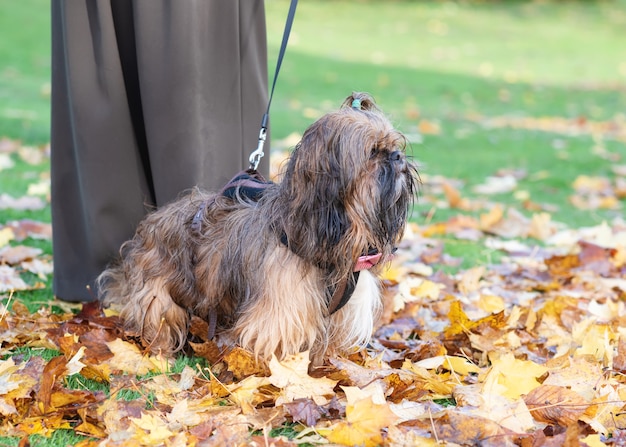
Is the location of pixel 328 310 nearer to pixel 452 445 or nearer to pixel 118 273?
pixel 452 445

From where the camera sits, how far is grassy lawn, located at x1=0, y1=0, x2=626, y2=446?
369 inches

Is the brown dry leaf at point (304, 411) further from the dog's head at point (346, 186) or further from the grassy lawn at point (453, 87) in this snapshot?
the grassy lawn at point (453, 87)

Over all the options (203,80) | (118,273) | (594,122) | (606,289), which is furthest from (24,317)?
(594,122)

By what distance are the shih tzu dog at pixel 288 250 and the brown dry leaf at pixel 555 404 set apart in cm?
91

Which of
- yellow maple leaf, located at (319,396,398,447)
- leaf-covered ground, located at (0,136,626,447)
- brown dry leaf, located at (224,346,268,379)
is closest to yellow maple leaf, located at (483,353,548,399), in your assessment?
leaf-covered ground, located at (0,136,626,447)

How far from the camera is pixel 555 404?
10.7 ft

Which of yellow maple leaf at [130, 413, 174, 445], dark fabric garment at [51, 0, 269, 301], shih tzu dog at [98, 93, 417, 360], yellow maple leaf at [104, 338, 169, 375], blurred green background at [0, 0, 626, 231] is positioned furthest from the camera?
blurred green background at [0, 0, 626, 231]

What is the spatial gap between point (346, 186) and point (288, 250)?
500 mm

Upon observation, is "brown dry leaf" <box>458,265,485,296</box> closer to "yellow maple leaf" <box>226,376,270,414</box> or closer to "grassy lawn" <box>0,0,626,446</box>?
"grassy lawn" <box>0,0,626,446</box>

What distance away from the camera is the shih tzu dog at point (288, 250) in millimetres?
3326

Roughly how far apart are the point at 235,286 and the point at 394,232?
3.03 feet

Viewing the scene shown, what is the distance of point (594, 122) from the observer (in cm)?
1432

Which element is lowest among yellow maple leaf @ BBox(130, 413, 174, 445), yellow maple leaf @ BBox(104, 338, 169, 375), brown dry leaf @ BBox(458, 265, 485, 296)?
brown dry leaf @ BBox(458, 265, 485, 296)

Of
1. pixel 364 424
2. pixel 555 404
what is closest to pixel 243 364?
pixel 364 424
